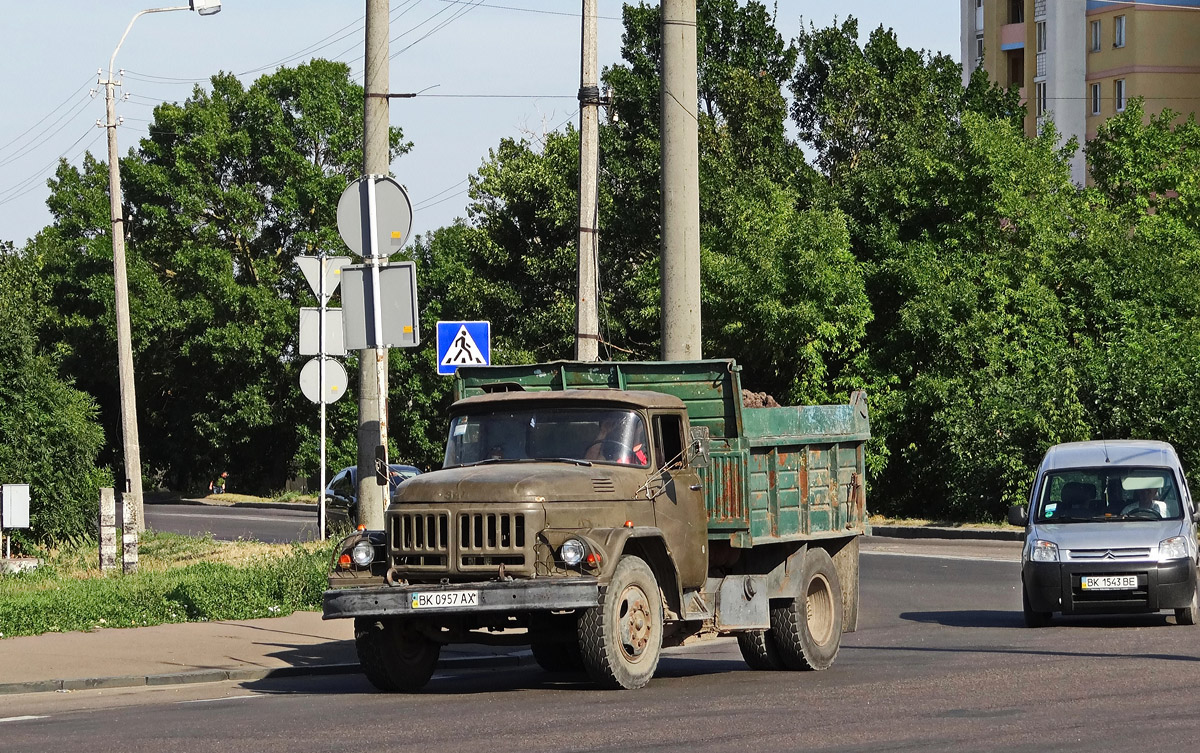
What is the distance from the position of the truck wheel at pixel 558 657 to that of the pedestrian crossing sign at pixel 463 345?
6809 millimetres

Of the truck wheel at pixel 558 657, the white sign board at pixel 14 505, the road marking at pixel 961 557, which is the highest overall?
the white sign board at pixel 14 505

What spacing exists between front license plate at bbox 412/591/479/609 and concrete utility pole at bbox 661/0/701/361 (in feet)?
16.0

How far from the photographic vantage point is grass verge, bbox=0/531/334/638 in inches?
609

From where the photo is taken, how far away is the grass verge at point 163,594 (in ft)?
50.8

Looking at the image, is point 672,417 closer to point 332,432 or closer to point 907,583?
point 907,583

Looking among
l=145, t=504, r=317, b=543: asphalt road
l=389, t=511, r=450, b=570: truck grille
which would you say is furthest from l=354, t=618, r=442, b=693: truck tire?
l=145, t=504, r=317, b=543: asphalt road

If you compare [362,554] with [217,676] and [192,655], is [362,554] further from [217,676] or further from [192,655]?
[192,655]

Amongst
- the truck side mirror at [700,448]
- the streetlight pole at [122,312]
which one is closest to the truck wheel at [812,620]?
the truck side mirror at [700,448]

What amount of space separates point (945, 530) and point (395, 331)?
2003cm

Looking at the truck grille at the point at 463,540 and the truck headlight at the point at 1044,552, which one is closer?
the truck grille at the point at 463,540

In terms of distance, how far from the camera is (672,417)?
12.7m

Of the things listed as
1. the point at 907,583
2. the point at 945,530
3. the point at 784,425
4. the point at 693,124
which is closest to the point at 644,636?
the point at 784,425

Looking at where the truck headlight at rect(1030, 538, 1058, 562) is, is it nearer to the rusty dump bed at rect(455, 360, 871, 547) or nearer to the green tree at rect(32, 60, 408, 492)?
the rusty dump bed at rect(455, 360, 871, 547)

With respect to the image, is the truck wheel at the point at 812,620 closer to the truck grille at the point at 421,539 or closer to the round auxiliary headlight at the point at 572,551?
the round auxiliary headlight at the point at 572,551
